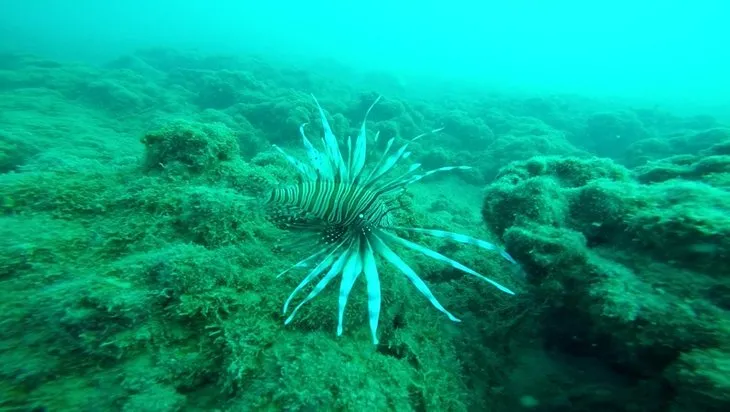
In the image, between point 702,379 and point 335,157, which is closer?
point 702,379

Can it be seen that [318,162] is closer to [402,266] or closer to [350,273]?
[350,273]

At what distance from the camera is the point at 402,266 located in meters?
1.86

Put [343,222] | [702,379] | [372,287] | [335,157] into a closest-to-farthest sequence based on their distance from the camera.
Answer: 1. [702,379]
2. [372,287]
3. [343,222]
4. [335,157]

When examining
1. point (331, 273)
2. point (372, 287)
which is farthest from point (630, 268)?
point (331, 273)

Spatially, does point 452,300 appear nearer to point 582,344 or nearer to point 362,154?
point 582,344

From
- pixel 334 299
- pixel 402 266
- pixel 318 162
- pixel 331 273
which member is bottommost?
pixel 334 299

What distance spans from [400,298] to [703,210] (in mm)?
1860

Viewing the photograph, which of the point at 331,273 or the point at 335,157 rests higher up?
the point at 335,157

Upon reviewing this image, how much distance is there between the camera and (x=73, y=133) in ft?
25.1

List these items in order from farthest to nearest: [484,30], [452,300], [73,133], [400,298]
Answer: [484,30], [73,133], [452,300], [400,298]

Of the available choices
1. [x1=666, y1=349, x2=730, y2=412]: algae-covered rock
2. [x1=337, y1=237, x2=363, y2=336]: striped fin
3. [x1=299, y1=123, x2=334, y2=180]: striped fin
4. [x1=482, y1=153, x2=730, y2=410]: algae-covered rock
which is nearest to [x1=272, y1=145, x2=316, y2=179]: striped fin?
[x1=299, y1=123, x2=334, y2=180]: striped fin

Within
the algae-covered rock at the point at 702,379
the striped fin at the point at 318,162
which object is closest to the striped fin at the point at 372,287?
the striped fin at the point at 318,162

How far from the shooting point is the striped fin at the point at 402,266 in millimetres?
1730

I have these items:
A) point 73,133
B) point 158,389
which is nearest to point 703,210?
point 158,389
